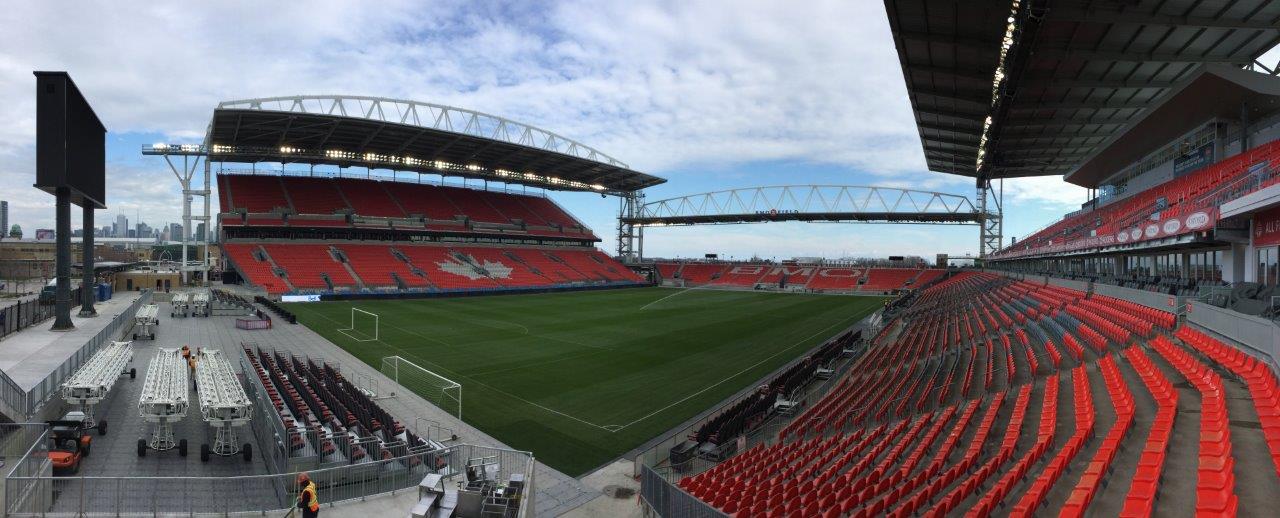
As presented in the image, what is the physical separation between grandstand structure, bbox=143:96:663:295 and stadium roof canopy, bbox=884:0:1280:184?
3942 centimetres

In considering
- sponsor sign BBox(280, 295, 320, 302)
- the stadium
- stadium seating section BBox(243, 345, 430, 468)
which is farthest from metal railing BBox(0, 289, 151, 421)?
sponsor sign BBox(280, 295, 320, 302)

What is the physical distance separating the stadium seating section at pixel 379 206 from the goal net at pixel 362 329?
24482 mm

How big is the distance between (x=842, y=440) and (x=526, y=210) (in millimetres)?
64842

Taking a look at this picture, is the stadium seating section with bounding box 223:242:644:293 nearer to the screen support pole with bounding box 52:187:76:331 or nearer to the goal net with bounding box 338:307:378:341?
the goal net with bounding box 338:307:378:341

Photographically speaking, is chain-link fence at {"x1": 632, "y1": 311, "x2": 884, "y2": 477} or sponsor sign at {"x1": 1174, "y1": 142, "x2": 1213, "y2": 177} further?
sponsor sign at {"x1": 1174, "y1": 142, "x2": 1213, "y2": 177}

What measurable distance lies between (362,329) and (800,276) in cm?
5856

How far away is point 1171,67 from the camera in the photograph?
21031 millimetres

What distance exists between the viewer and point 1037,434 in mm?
9297

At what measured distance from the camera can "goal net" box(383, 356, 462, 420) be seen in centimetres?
1641

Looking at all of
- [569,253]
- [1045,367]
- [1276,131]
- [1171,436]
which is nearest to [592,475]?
[1171,436]

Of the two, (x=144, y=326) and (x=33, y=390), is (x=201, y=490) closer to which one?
(x=33, y=390)

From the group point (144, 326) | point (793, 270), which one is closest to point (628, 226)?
point (793, 270)

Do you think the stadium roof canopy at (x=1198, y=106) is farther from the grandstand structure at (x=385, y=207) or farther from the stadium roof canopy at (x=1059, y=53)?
the grandstand structure at (x=385, y=207)

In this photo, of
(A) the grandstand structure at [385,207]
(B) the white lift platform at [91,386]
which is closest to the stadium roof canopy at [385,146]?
(A) the grandstand structure at [385,207]
